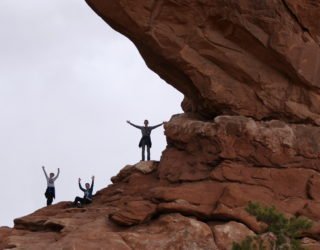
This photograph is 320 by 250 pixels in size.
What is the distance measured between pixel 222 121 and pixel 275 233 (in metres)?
7.24

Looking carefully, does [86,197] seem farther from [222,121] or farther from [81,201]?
[222,121]

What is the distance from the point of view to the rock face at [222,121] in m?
30.8

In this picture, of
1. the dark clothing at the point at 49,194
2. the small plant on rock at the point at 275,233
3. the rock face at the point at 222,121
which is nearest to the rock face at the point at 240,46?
the rock face at the point at 222,121

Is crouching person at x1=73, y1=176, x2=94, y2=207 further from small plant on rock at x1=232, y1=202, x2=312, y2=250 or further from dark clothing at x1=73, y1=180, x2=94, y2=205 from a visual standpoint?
small plant on rock at x1=232, y1=202, x2=312, y2=250

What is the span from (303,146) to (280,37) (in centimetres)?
429

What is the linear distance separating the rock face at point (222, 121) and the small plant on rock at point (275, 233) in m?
3.77

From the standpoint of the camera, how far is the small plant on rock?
25844 millimetres

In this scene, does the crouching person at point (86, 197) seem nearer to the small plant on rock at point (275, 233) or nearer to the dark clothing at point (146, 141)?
the dark clothing at point (146, 141)

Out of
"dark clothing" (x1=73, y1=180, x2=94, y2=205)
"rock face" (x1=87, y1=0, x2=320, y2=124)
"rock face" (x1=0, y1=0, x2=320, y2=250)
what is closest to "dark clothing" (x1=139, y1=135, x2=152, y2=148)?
"rock face" (x1=0, y1=0, x2=320, y2=250)

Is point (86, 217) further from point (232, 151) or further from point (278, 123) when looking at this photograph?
point (278, 123)

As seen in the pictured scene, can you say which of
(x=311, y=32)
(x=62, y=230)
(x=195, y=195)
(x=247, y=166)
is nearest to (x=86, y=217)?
(x=62, y=230)

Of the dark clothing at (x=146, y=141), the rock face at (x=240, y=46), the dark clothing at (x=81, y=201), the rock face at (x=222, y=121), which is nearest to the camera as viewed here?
the rock face at (x=222, y=121)

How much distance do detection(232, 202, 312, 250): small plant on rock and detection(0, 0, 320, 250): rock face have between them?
3774 millimetres

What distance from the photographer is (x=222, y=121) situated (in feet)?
106
